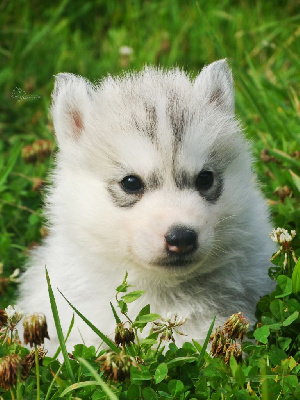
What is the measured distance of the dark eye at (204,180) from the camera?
3.48 metres

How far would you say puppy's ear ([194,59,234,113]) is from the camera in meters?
3.74

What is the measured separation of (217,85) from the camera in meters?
3.82

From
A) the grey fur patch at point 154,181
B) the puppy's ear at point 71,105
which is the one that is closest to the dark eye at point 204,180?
the grey fur patch at point 154,181

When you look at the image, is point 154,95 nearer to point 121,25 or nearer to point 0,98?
point 0,98

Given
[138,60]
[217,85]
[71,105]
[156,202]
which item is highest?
[138,60]

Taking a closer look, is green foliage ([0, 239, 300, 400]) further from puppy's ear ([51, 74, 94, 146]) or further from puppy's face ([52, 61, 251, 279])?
puppy's ear ([51, 74, 94, 146])

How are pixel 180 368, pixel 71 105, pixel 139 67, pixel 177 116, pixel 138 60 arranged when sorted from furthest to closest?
pixel 138 60, pixel 139 67, pixel 71 105, pixel 177 116, pixel 180 368

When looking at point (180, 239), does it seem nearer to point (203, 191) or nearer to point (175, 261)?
point (175, 261)

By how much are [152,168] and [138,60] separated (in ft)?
14.4

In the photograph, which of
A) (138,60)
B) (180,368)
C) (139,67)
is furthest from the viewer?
(138,60)

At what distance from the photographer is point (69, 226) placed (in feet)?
12.0

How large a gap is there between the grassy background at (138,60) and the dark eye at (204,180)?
1.04 m

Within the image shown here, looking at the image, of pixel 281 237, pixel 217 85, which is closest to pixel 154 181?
pixel 281 237

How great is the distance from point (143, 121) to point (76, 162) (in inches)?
19.7
